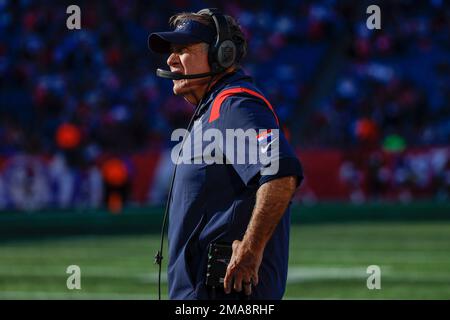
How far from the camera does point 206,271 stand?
4613 millimetres

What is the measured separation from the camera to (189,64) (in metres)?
4.98

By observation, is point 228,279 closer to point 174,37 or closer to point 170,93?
point 174,37

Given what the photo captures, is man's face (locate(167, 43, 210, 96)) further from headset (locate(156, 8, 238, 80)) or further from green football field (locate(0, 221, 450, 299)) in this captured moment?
green football field (locate(0, 221, 450, 299))

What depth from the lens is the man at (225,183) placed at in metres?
4.39

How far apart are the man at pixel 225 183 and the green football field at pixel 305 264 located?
5.76m

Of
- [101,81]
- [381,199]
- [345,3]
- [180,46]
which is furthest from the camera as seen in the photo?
[345,3]

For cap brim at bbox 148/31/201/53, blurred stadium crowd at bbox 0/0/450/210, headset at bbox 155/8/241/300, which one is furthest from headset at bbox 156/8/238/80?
blurred stadium crowd at bbox 0/0/450/210

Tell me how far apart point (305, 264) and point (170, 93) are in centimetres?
1501

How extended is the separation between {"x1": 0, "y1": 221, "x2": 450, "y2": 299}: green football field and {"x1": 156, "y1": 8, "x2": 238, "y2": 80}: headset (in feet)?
19.0

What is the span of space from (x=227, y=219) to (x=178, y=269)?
351mm

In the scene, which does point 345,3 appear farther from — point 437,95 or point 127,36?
point 127,36

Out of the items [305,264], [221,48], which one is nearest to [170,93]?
[305,264]

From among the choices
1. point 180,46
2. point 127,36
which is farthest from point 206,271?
point 127,36

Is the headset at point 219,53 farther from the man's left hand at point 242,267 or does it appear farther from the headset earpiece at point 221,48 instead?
the man's left hand at point 242,267
